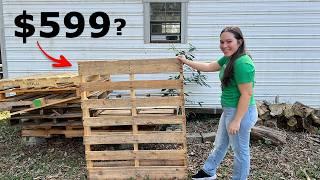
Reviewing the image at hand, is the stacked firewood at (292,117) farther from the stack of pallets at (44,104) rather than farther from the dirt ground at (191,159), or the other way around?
the stack of pallets at (44,104)

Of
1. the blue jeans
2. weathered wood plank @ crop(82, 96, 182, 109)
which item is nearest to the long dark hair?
the blue jeans

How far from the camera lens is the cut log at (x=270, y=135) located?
5.99 m

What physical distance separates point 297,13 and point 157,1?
2.96 m

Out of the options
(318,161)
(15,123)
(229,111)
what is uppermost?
(229,111)

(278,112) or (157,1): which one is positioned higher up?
(157,1)

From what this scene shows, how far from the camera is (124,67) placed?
448 cm

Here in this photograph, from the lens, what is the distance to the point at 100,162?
4824mm

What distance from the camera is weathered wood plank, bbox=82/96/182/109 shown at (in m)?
4.49

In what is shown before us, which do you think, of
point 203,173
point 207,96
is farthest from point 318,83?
point 203,173

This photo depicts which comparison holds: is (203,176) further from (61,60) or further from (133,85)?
(61,60)

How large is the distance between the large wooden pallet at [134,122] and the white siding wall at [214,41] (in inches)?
142

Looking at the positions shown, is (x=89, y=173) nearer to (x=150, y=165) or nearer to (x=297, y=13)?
(x=150, y=165)

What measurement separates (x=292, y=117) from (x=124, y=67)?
12.3ft

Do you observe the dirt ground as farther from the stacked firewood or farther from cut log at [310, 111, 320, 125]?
cut log at [310, 111, 320, 125]
